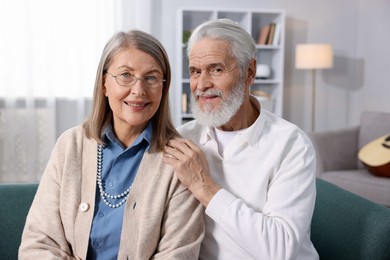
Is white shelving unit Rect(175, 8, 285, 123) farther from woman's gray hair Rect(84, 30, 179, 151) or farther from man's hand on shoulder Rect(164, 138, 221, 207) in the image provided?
man's hand on shoulder Rect(164, 138, 221, 207)

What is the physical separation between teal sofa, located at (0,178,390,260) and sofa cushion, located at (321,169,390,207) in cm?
175

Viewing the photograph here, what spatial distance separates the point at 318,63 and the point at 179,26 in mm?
1489

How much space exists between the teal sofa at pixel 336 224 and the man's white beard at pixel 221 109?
0.50 m

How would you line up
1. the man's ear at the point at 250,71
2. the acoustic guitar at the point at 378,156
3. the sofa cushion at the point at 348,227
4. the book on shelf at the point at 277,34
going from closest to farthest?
the sofa cushion at the point at 348,227, the man's ear at the point at 250,71, the acoustic guitar at the point at 378,156, the book on shelf at the point at 277,34

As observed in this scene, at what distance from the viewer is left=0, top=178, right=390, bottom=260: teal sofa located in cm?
153

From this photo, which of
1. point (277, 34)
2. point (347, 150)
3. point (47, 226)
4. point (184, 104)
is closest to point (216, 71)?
point (47, 226)

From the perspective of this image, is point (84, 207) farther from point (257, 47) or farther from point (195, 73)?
point (257, 47)

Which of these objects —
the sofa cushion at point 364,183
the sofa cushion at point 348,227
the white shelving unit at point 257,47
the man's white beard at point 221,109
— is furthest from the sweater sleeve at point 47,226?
the white shelving unit at point 257,47

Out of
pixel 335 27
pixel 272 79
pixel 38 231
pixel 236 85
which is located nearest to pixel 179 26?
pixel 272 79

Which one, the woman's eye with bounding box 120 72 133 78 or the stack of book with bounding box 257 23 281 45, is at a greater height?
the stack of book with bounding box 257 23 281 45

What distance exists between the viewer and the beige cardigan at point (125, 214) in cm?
142

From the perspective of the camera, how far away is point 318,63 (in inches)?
205

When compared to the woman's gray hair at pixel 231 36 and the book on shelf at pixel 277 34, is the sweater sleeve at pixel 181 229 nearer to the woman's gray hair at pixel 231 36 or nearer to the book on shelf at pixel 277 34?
the woman's gray hair at pixel 231 36

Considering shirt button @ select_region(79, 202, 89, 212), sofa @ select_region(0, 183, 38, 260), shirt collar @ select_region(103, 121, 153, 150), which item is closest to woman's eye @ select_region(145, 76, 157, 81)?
shirt collar @ select_region(103, 121, 153, 150)
